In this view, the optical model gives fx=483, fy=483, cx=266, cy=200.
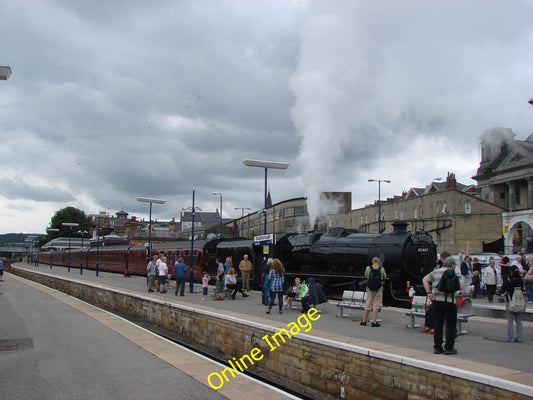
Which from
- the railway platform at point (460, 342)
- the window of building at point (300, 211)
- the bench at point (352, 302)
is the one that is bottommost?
the railway platform at point (460, 342)

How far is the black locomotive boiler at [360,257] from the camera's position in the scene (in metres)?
16.4

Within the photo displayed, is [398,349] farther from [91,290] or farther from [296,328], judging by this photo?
[91,290]

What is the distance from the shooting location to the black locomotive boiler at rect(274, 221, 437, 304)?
16.4 m

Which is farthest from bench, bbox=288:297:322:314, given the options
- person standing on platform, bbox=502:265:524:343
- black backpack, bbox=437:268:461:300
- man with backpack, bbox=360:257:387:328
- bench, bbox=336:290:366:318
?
black backpack, bbox=437:268:461:300

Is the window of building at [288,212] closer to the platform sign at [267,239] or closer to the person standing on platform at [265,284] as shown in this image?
the platform sign at [267,239]

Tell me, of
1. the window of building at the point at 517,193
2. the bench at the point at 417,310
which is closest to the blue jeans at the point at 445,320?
the bench at the point at 417,310

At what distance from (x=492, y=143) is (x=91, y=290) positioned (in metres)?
57.2

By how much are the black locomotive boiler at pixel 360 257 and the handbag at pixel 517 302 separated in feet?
22.8

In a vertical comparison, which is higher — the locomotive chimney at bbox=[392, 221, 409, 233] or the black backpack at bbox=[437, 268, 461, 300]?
the locomotive chimney at bbox=[392, 221, 409, 233]

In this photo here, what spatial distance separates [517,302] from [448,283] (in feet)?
7.09

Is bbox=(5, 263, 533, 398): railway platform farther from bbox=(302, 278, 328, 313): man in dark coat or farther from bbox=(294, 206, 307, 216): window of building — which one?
bbox=(294, 206, 307, 216): window of building

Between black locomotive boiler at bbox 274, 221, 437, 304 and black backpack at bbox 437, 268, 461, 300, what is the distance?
806cm

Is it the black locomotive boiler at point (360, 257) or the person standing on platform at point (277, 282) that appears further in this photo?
the black locomotive boiler at point (360, 257)

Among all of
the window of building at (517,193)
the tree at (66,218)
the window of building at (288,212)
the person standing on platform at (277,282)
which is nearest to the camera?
the person standing on platform at (277,282)
